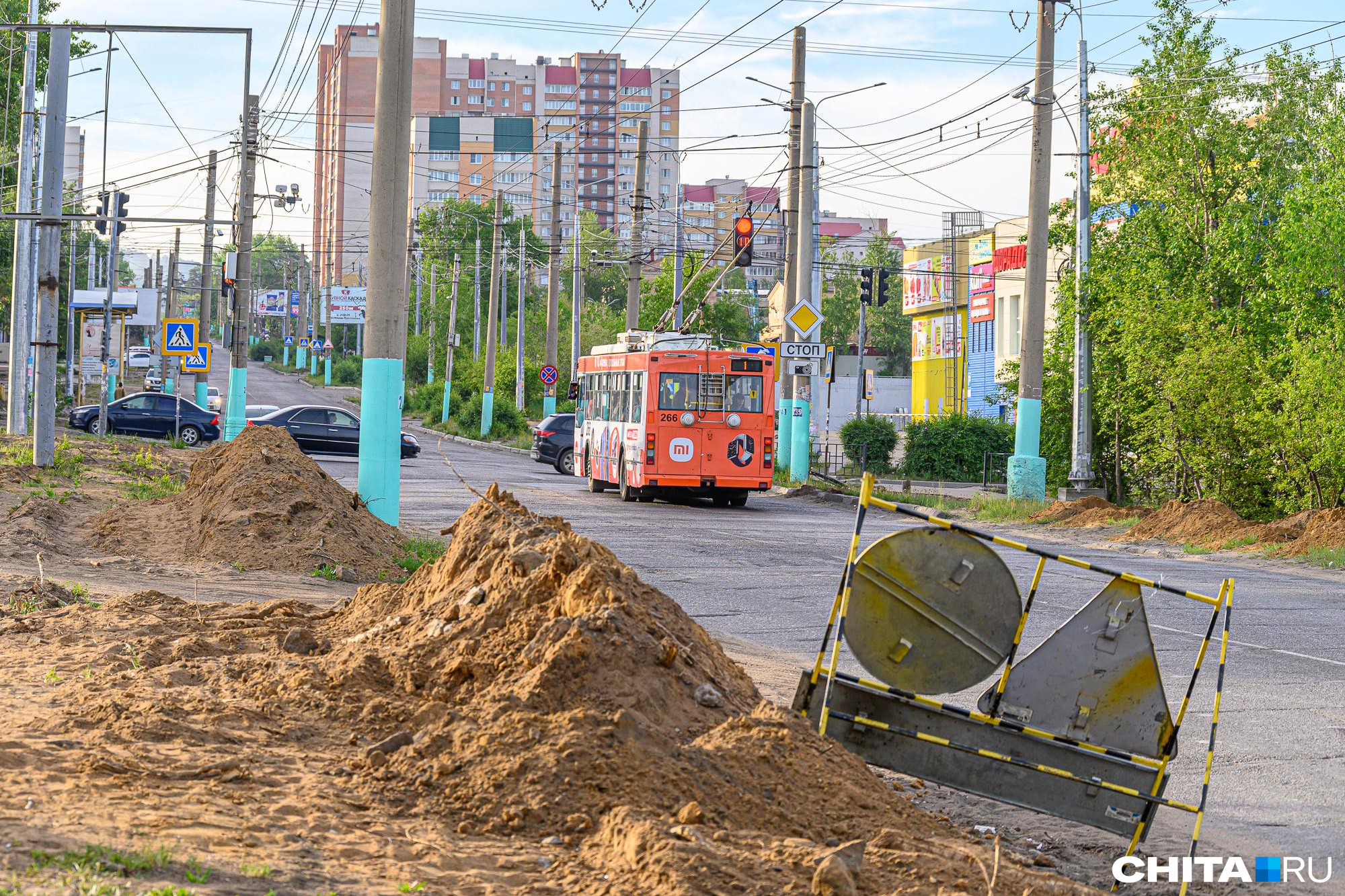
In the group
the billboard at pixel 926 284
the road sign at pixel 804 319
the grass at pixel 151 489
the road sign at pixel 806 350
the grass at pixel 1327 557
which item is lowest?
the grass at pixel 1327 557

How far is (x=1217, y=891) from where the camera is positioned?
612cm

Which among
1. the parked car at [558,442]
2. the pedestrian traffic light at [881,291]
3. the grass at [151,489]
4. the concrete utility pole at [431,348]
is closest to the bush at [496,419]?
the parked car at [558,442]

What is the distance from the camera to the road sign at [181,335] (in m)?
37.7

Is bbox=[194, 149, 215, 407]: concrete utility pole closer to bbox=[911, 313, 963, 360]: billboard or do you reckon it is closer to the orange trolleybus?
the orange trolleybus

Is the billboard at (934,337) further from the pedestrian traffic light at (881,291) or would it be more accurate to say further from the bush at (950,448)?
the bush at (950,448)

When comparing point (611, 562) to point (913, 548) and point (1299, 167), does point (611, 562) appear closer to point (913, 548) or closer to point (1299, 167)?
point (913, 548)

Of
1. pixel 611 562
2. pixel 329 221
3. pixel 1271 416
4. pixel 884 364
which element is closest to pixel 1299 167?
pixel 1271 416

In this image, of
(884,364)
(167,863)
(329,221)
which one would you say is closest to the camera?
(167,863)

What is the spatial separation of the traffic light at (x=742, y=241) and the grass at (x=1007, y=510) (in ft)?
23.6

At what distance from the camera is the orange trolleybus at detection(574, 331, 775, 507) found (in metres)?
28.3

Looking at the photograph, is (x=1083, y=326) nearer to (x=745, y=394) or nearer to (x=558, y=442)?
(x=745, y=394)

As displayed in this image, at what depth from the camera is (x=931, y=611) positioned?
6.70m

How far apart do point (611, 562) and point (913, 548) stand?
1611 millimetres

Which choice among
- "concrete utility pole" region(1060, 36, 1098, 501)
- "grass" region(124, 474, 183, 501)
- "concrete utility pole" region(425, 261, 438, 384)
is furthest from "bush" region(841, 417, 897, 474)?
"concrete utility pole" region(425, 261, 438, 384)
